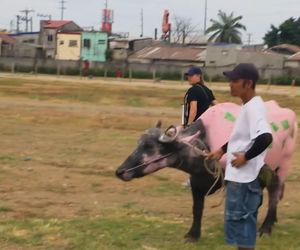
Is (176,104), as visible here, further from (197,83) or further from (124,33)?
(124,33)

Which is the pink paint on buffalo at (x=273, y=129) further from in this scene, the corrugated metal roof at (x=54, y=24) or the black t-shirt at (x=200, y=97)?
the corrugated metal roof at (x=54, y=24)

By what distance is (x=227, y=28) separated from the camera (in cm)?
9856

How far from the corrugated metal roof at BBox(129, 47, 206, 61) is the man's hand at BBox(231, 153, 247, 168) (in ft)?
232

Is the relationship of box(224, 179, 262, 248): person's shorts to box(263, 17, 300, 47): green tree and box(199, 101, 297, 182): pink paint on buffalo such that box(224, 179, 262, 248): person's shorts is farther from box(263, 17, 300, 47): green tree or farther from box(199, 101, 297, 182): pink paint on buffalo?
box(263, 17, 300, 47): green tree

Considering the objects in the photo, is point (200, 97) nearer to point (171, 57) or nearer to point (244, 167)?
point (244, 167)

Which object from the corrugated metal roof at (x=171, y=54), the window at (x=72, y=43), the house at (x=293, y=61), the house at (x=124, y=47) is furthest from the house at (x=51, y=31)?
the house at (x=293, y=61)

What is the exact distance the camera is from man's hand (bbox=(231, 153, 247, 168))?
16.1ft

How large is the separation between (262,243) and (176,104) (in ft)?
80.6

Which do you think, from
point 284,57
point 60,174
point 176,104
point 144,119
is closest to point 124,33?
point 284,57

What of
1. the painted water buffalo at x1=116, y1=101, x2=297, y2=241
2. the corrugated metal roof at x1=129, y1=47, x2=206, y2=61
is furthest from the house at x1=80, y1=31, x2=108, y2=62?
the painted water buffalo at x1=116, y1=101, x2=297, y2=241

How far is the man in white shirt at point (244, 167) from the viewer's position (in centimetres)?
494

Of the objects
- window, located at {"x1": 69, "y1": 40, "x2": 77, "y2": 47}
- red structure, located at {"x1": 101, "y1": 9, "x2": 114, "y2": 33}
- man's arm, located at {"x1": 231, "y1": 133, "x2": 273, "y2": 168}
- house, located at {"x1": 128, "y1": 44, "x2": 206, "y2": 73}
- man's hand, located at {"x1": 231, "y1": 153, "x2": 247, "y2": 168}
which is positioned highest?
red structure, located at {"x1": 101, "y1": 9, "x2": 114, "y2": 33}

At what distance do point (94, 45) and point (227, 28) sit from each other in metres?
23.8

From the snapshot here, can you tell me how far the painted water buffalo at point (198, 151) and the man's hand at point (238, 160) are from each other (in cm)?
136
